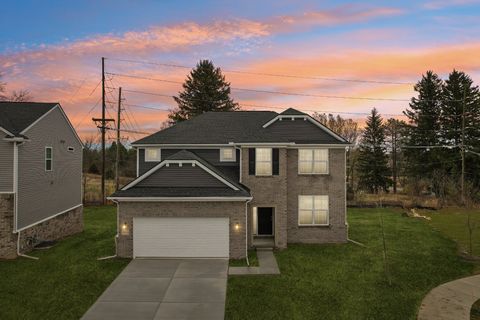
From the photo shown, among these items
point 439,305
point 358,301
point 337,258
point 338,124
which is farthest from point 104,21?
point 338,124

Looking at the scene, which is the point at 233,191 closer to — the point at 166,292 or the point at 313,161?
the point at 313,161

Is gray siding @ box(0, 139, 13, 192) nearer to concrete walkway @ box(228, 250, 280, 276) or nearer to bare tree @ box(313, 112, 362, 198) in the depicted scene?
concrete walkway @ box(228, 250, 280, 276)

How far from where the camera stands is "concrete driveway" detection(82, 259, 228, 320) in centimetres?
1151

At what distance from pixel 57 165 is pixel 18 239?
19.7 feet

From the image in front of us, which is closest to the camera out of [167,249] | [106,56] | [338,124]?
[167,249]

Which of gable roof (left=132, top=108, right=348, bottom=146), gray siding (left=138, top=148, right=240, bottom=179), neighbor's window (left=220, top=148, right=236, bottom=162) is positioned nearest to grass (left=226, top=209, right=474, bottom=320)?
gray siding (left=138, top=148, right=240, bottom=179)

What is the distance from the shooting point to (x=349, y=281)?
14539 mm

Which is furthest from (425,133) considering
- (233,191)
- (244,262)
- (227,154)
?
(244,262)

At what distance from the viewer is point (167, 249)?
17594mm

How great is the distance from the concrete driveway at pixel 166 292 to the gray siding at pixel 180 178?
3958 mm

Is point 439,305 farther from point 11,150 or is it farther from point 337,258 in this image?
point 11,150

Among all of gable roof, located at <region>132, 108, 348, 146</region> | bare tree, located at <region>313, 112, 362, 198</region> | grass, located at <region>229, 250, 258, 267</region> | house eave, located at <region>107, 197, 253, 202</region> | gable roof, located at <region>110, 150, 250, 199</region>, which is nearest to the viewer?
grass, located at <region>229, 250, 258, 267</region>

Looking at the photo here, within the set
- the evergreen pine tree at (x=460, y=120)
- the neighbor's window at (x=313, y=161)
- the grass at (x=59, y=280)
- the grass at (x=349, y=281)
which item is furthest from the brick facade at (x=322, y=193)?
the evergreen pine tree at (x=460, y=120)

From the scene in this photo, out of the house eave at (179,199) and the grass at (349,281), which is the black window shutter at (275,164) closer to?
the house eave at (179,199)
